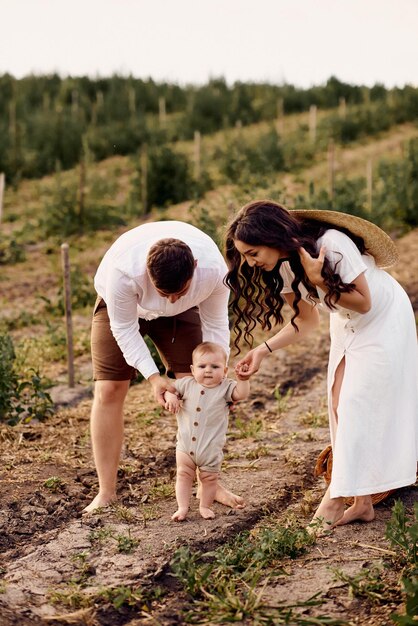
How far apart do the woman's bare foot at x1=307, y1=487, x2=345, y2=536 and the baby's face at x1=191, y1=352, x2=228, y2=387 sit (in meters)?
0.73

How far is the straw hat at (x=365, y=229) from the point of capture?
11.6 feet

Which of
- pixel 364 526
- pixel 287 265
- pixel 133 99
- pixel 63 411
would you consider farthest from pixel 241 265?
pixel 133 99

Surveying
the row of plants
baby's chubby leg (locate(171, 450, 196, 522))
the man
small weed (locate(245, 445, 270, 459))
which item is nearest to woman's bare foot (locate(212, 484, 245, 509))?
the man

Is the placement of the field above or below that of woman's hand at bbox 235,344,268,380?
below

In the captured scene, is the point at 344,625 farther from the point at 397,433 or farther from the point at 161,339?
the point at 161,339

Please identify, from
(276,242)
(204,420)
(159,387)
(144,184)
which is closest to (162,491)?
(204,420)

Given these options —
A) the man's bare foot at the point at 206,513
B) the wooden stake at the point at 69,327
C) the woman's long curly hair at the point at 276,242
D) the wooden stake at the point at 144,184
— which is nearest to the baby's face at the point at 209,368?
the woman's long curly hair at the point at 276,242

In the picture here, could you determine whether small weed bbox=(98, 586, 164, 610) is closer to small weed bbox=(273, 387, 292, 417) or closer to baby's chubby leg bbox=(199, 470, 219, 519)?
baby's chubby leg bbox=(199, 470, 219, 519)

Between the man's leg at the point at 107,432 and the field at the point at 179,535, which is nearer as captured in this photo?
the field at the point at 179,535

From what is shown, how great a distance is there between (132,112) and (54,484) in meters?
18.9

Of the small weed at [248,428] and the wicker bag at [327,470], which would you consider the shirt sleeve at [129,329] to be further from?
the small weed at [248,428]

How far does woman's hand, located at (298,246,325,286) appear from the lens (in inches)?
131

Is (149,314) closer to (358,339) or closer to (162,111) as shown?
(358,339)

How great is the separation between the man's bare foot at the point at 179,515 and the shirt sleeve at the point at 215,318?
31.4 inches
